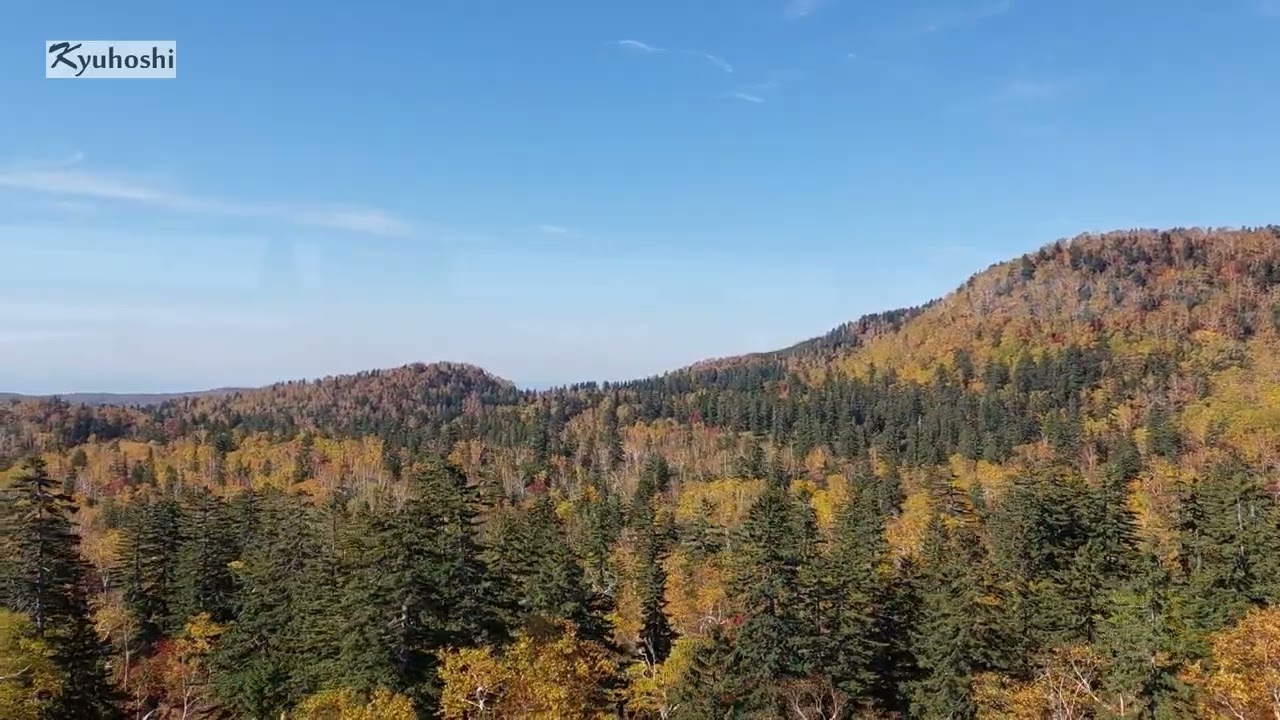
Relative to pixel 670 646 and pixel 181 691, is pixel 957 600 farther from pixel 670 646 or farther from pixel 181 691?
pixel 181 691

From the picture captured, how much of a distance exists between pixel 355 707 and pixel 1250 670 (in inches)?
1328

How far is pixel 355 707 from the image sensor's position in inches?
1017

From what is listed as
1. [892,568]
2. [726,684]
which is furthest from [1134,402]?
[726,684]

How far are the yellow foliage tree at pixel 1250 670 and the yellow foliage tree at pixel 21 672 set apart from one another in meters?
43.2

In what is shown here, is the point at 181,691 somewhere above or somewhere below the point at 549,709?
below

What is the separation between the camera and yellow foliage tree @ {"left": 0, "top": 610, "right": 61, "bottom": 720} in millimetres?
28266

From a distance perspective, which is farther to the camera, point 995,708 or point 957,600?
point 957,600

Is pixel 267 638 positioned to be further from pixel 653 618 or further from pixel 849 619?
pixel 849 619

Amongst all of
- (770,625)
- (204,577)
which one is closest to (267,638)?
(204,577)

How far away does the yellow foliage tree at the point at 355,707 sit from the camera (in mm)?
25297

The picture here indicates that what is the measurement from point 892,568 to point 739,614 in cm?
1928

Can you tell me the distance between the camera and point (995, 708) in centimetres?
4262

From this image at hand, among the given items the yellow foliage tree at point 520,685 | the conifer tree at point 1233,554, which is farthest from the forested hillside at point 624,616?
the conifer tree at point 1233,554

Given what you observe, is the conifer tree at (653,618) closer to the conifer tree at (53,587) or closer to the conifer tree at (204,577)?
the conifer tree at (204,577)
